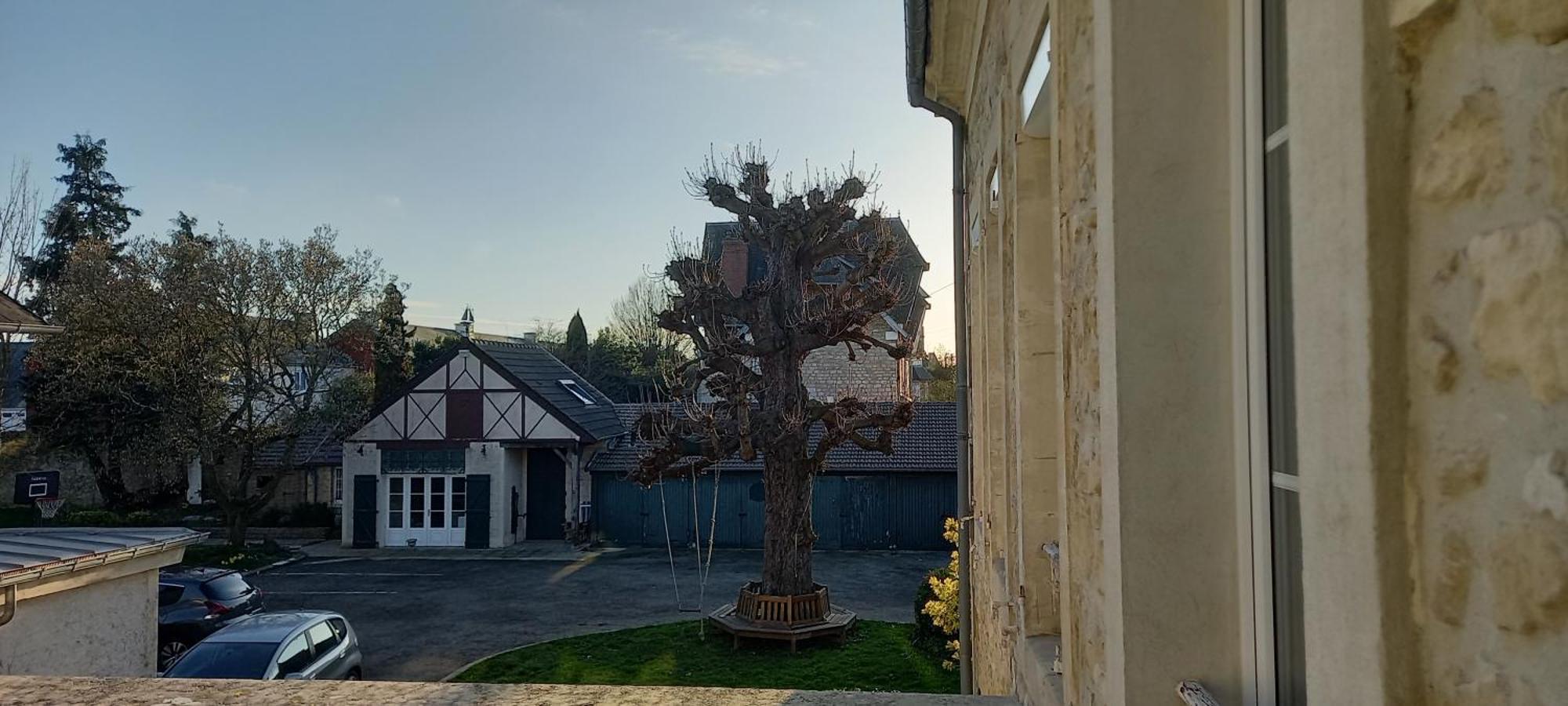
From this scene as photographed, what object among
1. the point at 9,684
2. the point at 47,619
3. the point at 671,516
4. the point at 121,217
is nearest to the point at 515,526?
the point at 671,516

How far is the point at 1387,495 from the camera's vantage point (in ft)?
2.97

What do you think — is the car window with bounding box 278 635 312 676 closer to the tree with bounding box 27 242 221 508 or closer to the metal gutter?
the metal gutter

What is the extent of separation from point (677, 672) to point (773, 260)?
519 cm

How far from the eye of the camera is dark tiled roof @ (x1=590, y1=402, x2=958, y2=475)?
65.0 ft

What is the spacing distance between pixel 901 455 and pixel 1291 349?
742 inches

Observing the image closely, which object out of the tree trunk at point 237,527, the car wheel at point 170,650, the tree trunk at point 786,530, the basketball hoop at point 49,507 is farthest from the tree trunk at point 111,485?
the tree trunk at point 786,530

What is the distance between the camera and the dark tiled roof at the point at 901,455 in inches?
780

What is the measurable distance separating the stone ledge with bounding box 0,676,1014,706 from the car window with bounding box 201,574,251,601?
9.31 m

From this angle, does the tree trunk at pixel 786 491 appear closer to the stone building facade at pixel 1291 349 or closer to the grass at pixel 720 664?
the grass at pixel 720 664

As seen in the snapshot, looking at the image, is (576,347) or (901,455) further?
(576,347)

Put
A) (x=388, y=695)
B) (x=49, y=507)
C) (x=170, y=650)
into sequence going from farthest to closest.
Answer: (x=49, y=507) → (x=170, y=650) → (x=388, y=695)

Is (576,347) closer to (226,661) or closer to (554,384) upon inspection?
(554,384)

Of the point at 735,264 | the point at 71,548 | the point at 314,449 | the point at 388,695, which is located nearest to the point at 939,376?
the point at 735,264

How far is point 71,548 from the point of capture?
7285mm
